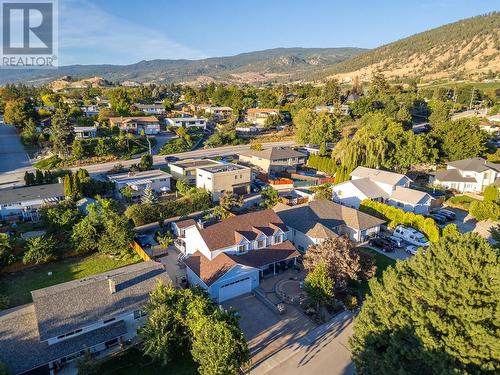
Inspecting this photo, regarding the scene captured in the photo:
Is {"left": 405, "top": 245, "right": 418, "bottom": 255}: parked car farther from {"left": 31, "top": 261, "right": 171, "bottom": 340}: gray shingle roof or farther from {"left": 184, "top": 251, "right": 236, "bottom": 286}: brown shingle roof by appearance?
{"left": 31, "top": 261, "right": 171, "bottom": 340}: gray shingle roof

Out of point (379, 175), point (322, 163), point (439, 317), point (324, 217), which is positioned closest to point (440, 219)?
point (379, 175)

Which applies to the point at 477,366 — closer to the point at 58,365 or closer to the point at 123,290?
the point at 123,290

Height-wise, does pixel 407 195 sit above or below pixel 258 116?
below

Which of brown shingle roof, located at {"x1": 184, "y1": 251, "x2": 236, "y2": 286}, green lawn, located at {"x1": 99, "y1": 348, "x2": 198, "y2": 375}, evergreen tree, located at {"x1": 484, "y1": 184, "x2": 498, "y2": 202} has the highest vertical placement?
evergreen tree, located at {"x1": 484, "y1": 184, "x2": 498, "y2": 202}

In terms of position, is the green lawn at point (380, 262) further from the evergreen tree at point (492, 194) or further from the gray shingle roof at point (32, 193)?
the gray shingle roof at point (32, 193)

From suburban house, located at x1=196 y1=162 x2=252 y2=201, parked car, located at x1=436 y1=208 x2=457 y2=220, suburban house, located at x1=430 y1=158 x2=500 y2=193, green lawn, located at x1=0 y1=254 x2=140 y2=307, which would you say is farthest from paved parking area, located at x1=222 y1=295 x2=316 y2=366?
suburban house, located at x1=430 y1=158 x2=500 y2=193

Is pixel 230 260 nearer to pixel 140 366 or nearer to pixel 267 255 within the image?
pixel 267 255

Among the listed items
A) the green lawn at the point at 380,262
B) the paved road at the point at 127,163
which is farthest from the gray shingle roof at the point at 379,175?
the paved road at the point at 127,163
